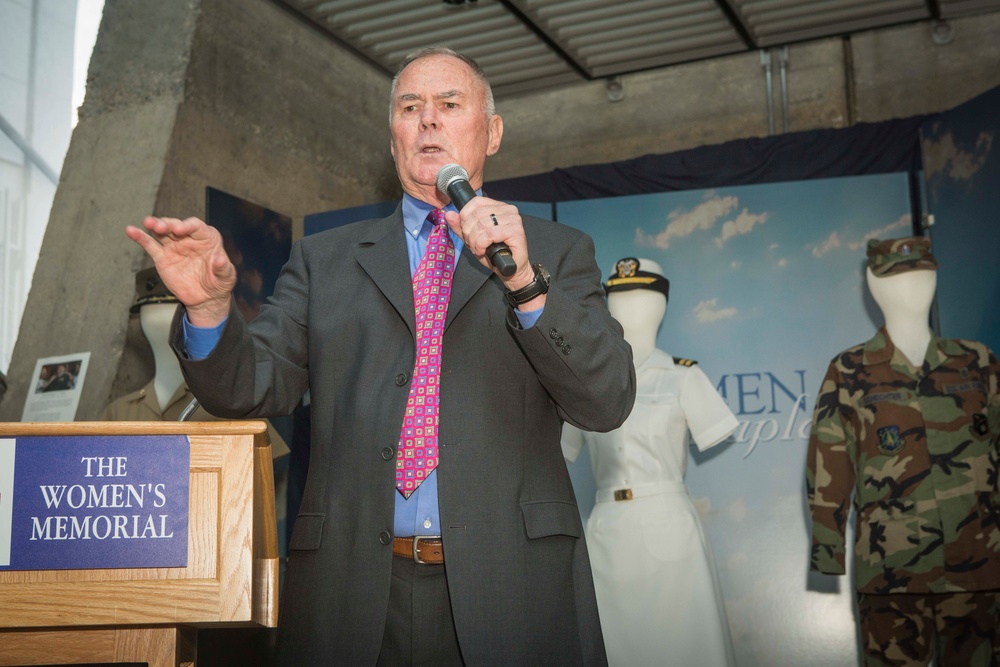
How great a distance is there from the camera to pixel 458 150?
1.82 meters

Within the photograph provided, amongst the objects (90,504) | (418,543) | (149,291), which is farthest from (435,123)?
(149,291)

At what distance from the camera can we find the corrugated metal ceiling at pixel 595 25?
246 inches

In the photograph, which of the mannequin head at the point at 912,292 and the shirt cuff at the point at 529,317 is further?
the mannequin head at the point at 912,292

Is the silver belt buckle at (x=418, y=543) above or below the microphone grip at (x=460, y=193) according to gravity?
below

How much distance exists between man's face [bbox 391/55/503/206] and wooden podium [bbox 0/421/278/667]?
61 centimetres

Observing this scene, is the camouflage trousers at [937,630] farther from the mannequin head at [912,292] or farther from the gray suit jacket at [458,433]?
the gray suit jacket at [458,433]

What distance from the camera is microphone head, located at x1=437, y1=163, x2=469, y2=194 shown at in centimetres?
159

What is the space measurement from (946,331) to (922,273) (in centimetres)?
64

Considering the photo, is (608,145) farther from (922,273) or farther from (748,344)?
(922,273)

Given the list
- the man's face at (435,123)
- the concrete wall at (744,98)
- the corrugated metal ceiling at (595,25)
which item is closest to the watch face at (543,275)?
the man's face at (435,123)

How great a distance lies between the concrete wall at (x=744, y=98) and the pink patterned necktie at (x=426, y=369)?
531 centimetres

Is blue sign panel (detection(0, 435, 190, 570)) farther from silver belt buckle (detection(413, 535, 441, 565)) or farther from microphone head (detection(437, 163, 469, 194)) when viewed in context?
microphone head (detection(437, 163, 469, 194))

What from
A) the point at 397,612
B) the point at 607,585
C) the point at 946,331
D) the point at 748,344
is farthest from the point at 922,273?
the point at 397,612

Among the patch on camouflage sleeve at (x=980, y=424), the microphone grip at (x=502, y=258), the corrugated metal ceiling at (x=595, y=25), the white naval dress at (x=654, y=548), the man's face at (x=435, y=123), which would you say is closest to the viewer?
the microphone grip at (x=502, y=258)
